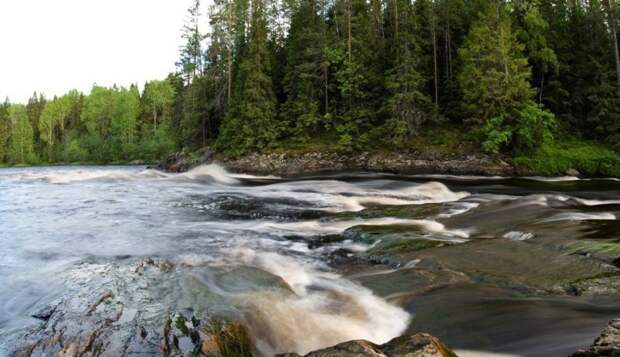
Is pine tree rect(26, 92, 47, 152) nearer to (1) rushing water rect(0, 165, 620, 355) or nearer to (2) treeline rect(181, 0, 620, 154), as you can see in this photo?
(2) treeline rect(181, 0, 620, 154)

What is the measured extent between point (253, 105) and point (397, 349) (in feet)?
100

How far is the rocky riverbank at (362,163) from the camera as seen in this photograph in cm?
2367

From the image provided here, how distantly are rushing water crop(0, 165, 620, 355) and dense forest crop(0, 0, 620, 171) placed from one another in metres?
13.3

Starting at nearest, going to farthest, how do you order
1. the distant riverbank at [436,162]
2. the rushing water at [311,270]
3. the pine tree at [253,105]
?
the rushing water at [311,270], the distant riverbank at [436,162], the pine tree at [253,105]

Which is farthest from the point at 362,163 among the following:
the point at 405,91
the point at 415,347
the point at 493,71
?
the point at 415,347

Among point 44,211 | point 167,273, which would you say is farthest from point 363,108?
point 167,273

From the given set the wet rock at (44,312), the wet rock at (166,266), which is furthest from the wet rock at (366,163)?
the wet rock at (44,312)

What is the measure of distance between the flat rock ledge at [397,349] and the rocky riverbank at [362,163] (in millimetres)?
21730

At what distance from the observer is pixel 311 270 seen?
7391 millimetres

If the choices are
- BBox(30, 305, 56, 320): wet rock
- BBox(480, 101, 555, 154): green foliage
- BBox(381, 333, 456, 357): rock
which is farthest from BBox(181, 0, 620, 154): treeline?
BBox(30, 305, 56, 320): wet rock

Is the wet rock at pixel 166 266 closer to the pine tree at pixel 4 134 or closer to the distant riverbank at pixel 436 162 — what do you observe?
the distant riverbank at pixel 436 162

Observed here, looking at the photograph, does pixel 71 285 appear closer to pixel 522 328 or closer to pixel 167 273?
pixel 167 273

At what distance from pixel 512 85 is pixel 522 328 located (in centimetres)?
2343

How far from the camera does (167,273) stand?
22.3ft
